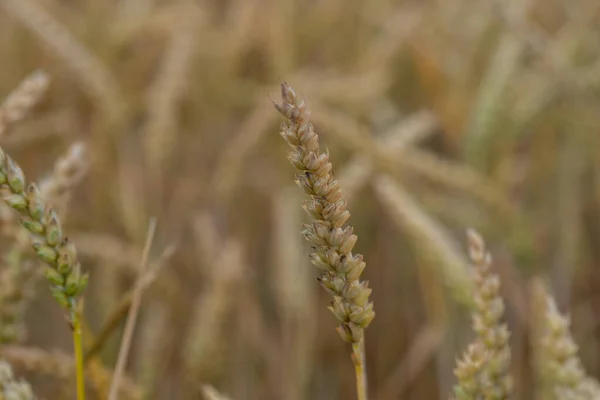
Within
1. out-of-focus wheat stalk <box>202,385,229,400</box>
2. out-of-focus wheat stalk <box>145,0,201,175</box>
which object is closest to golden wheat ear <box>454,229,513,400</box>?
out-of-focus wheat stalk <box>202,385,229,400</box>

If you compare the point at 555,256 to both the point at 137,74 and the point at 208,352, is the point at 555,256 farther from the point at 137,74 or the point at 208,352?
the point at 137,74

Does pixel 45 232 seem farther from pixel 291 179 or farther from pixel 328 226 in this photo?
pixel 291 179

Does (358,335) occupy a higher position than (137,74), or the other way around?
(137,74)

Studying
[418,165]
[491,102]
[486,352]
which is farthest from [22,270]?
[491,102]

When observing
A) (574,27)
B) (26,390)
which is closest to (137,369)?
(26,390)

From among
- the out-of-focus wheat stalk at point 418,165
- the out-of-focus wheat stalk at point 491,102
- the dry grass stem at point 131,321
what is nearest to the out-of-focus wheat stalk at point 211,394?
the dry grass stem at point 131,321
